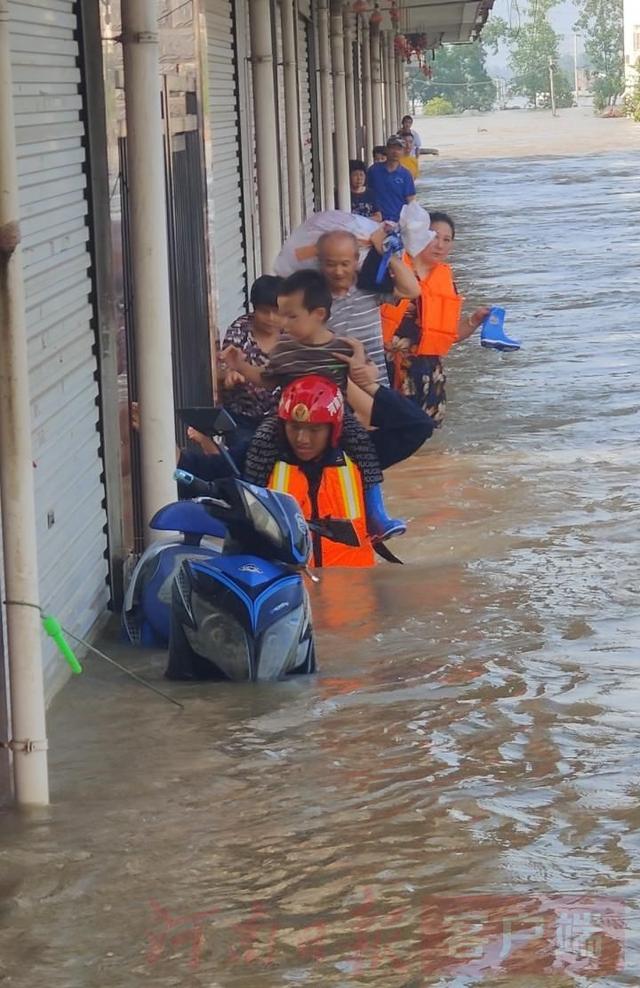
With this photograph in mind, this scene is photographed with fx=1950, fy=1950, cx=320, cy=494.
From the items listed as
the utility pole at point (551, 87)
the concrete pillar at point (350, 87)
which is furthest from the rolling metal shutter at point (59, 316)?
the utility pole at point (551, 87)

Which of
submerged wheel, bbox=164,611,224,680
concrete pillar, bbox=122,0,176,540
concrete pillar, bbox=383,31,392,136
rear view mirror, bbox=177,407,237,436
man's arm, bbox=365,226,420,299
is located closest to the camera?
rear view mirror, bbox=177,407,237,436

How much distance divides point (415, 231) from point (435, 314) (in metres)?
0.50

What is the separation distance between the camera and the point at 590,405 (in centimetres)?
1284

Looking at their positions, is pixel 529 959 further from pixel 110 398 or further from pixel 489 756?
pixel 110 398

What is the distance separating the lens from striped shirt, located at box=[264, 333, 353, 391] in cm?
777

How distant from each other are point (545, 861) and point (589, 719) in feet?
4.12

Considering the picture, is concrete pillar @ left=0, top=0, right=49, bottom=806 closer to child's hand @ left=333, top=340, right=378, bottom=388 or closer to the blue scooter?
the blue scooter

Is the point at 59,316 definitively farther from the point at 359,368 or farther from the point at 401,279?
the point at 401,279

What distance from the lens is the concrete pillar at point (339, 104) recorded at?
22.0 m

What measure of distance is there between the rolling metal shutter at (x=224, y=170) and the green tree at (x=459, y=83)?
10641cm

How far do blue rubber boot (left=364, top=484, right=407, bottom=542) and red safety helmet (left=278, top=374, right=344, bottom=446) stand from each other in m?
0.30

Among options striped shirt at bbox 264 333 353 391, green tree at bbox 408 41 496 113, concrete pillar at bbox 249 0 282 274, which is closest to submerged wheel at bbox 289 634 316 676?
striped shirt at bbox 264 333 353 391

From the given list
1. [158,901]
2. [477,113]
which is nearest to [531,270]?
[158,901]

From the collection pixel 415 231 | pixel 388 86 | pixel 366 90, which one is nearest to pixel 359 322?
pixel 415 231
